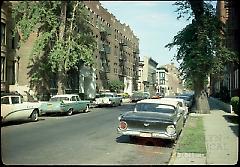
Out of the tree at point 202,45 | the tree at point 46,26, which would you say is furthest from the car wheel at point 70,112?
the tree at point 46,26

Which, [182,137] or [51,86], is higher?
[51,86]

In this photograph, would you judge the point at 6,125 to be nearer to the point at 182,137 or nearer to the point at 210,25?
the point at 182,137

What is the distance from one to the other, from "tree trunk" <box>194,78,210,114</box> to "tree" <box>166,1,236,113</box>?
49 cm

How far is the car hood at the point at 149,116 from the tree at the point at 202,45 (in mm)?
13322

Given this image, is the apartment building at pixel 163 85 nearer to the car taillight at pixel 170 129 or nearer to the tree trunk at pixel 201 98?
the tree trunk at pixel 201 98

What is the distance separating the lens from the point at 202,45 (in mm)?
25109

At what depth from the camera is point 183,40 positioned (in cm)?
2684

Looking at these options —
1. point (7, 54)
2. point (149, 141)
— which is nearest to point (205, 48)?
point (149, 141)

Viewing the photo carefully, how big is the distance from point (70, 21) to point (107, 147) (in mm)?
4029

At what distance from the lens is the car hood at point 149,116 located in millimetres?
11719

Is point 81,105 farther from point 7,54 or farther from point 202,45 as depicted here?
point 7,54

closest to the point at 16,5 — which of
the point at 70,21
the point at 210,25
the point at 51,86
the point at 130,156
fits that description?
the point at 70,21

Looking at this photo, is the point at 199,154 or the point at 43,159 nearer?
the point at 43,159

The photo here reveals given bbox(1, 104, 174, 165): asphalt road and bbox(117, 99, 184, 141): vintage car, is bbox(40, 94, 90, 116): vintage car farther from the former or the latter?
bbox(117, 99, 184, 141): vintage car
